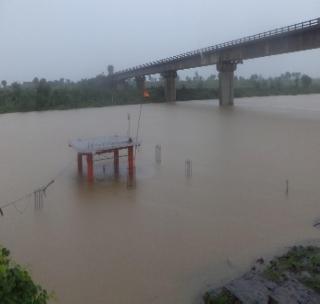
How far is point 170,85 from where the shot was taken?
210ft

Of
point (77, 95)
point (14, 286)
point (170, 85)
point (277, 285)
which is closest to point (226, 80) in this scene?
point (170, 85)

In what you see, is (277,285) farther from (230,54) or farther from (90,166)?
(230,54)

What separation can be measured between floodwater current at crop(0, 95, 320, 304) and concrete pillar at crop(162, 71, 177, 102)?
40.5 meters

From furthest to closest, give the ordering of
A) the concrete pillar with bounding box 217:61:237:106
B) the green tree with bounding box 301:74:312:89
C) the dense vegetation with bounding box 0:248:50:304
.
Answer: the green tree with bounding box 301:74:312:89 < the concrete pillar with bounding box 217:61:237:106 < the dense vegetation with bounding box 0:248:50:304

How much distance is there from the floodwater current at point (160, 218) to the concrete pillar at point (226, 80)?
26.3m

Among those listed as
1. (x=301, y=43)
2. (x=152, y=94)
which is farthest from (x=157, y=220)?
(x=152, y=94)

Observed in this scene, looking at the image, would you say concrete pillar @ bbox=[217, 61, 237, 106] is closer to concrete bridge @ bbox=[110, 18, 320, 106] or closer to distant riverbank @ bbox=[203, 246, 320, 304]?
concrete bridge @ bbox=[110, 18, 320, 106]

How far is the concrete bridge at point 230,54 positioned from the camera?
33844 mm

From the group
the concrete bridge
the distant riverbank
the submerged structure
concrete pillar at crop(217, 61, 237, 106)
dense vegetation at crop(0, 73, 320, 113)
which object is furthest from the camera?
dense vegetation at crop(0, 73, 320, 113)

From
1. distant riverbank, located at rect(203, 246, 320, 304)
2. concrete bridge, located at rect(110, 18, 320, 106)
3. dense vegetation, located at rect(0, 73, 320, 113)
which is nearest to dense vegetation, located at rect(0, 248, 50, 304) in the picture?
distant riverbank, located at rect(203, 246, 320, 304)

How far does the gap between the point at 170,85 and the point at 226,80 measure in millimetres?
15660

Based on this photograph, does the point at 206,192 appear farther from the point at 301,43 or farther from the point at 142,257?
the point at 301,43

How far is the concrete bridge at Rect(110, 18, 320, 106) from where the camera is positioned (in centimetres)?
3384

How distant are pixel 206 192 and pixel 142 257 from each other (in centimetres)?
544
